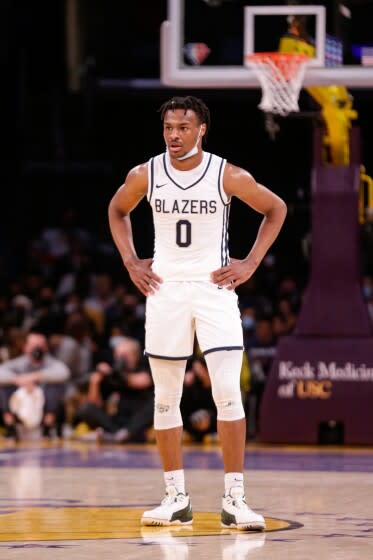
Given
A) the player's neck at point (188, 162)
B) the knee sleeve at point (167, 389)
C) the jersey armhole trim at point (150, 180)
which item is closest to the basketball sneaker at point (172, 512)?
the knee sleeve at point (167, 389)

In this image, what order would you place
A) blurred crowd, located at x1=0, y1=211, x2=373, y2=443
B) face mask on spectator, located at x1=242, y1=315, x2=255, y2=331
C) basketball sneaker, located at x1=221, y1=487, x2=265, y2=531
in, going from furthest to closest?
face mask on spectator, located at x1=242, y1=315, x2=255, y2=331, blurred crowd, located at x1=0, y1=211, x2=373, y2=443, basketball sneaker, located at x1=221, y1=487, x2=265, y2=531

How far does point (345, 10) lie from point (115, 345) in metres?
5.73

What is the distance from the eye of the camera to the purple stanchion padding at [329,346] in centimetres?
1443

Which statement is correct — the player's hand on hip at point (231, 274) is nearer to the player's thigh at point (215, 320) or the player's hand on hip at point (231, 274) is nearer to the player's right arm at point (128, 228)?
the player's thigh at point (215, 320)

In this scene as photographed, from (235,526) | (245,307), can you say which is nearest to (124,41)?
(245,307)

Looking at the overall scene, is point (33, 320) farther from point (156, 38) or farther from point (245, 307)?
point (156, 38)

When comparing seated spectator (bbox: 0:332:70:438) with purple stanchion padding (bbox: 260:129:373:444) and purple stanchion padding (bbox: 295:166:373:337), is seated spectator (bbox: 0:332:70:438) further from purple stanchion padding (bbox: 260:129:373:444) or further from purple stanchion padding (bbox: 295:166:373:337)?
purple stanchion padding (bbox: 295:166:373:337)

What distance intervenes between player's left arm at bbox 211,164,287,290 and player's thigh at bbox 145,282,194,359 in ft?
0.72

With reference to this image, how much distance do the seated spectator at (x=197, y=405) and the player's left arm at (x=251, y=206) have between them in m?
7.94

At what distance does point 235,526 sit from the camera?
6617 millimetres

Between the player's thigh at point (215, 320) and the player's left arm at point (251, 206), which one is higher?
the player's left arm at point (251, 206)

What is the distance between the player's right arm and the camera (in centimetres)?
700

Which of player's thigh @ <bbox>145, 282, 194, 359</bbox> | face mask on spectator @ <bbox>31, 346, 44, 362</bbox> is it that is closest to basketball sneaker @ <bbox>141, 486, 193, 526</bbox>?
player's thigh @ <bbox>145, 282, 194, 359</bbox>

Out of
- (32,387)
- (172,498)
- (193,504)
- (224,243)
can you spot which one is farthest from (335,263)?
(172,498)
